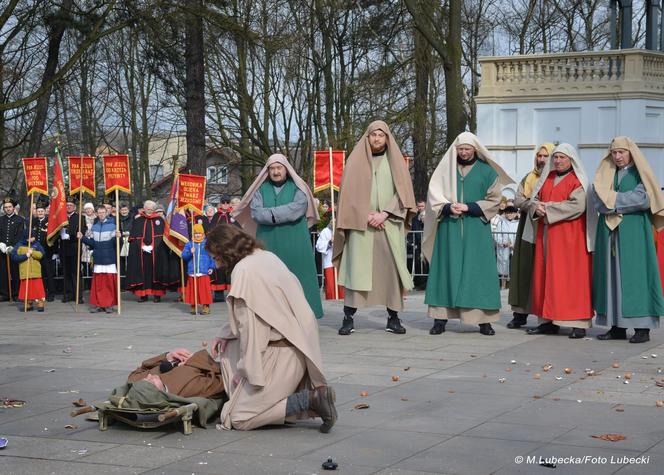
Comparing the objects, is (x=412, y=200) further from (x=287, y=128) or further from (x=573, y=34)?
(x=573, y=34)

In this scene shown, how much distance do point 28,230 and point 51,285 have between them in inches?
44.4

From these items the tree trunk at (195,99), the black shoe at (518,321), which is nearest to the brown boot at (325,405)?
the black shoe at (518,321)

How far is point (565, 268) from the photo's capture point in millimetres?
12172

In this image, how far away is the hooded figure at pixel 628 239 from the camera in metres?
11.7

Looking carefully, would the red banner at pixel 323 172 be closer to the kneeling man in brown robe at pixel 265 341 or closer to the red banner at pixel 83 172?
the red banner at pixel 83 172

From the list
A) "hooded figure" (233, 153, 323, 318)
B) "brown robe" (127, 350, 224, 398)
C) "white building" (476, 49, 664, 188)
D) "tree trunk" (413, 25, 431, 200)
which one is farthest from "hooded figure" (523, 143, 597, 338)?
"white building" (476, 49, 664, 188)

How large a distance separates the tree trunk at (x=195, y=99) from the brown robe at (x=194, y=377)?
51.7 feet

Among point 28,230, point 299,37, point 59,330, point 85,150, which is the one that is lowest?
point 59,330

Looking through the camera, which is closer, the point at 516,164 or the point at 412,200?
the point at 412,200

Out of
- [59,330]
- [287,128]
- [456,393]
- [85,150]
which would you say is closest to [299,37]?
[287,128]

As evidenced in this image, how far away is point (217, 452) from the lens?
674 centimetres

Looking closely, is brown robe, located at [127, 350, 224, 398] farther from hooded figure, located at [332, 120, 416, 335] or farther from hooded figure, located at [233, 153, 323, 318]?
hooded figure, located at [332, 120, 416, 335]

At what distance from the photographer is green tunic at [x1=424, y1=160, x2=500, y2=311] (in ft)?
40.1

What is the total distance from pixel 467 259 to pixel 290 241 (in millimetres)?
Result: 1880
